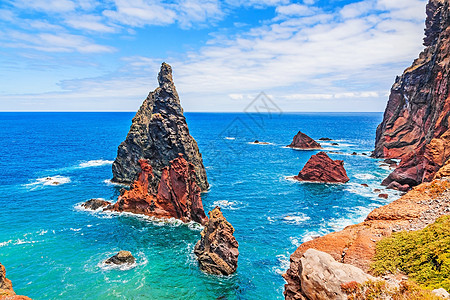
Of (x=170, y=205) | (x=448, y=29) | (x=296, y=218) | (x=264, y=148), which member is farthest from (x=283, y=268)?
(x=264, y=148)

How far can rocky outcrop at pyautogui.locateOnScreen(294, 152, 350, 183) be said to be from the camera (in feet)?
262

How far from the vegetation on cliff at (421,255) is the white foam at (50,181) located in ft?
263

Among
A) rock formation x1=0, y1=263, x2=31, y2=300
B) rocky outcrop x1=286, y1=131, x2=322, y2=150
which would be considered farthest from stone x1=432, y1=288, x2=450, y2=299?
rocky outcrop x1=286, y1=131, x2=322, y2=150

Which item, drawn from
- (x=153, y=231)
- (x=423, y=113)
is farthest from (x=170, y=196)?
(x=423, y=113)

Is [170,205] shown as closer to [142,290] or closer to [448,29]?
[142,290]

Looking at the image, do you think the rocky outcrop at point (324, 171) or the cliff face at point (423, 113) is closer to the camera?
the cliff face at point (423, 113)

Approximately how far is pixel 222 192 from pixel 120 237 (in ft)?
96.9

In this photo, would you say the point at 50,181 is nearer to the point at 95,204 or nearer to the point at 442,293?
the point at 95,204

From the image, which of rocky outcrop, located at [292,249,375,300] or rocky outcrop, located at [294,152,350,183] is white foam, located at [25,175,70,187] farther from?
rocky outcrop, located at [292,249,375,300]

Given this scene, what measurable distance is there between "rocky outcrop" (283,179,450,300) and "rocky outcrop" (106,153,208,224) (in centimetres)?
3604

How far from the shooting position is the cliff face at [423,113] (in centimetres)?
5672

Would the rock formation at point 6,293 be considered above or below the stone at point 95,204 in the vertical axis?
above

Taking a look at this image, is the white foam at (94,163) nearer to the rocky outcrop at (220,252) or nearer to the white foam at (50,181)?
the white foam at (50,181)

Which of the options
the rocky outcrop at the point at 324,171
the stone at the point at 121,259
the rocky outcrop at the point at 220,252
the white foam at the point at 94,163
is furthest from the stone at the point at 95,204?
the rocky outcrop at the point at 324,171
